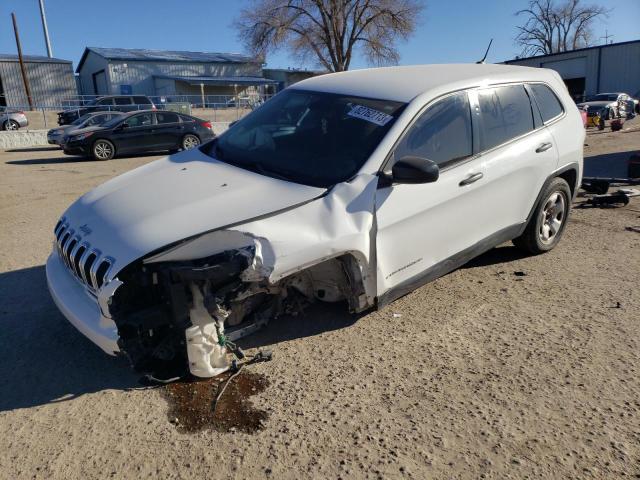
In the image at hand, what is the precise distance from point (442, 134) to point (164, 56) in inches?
1972

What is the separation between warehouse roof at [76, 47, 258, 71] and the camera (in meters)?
46.6

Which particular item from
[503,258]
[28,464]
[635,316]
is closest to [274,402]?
[28,464]

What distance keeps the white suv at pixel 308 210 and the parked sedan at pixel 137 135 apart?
1236 centimetres

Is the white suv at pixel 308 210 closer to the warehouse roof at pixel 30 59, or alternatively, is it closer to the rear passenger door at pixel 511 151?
the rear passenger door at pixel 511 151

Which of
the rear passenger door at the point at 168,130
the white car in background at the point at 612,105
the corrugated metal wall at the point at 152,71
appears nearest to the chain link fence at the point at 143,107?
the rear passenger door at the point at 168,130

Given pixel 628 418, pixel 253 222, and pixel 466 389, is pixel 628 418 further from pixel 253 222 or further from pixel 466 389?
→ pixel 253 222

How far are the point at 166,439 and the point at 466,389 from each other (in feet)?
5.58

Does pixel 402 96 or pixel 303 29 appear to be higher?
pixel 303 29

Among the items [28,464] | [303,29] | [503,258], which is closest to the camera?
[28,464]

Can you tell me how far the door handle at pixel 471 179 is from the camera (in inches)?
156

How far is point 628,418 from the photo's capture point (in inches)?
110

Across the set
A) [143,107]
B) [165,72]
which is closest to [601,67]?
[143,107]

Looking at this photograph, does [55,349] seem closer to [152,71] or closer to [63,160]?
[63,160]

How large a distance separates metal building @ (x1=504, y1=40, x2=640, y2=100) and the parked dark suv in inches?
1191
